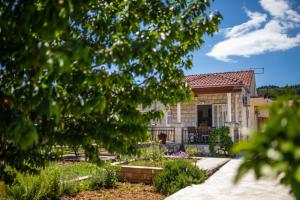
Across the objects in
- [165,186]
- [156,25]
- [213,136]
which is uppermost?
[156,25]

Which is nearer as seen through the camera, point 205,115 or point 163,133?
point 163,133

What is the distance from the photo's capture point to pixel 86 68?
8.45 feet

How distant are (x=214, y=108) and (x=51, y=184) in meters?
16.1

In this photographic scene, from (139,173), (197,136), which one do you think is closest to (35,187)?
(139,173)

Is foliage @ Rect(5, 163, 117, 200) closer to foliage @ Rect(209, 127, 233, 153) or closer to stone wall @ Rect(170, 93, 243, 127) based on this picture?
foliage @ Rect(209, 127, 233, 153)

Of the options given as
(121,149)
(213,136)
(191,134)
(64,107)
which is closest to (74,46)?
(64,107)

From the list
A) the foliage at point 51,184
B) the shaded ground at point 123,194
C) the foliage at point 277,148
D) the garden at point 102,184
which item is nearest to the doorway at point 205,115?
the garden at point 102,184

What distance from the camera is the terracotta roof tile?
61.1ft

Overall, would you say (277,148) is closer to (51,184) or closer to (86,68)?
(86,68)

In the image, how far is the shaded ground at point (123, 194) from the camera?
7340mm

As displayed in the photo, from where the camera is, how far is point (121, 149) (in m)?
3.23

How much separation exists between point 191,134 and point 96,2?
15.8 m

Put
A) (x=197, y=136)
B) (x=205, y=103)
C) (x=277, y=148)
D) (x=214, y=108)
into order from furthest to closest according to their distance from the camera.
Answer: (x=205, y=103)
(x=214, y=108)
(x=197, y=136)
(x=277, y=148)

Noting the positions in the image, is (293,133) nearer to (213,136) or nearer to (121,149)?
(121,149)
